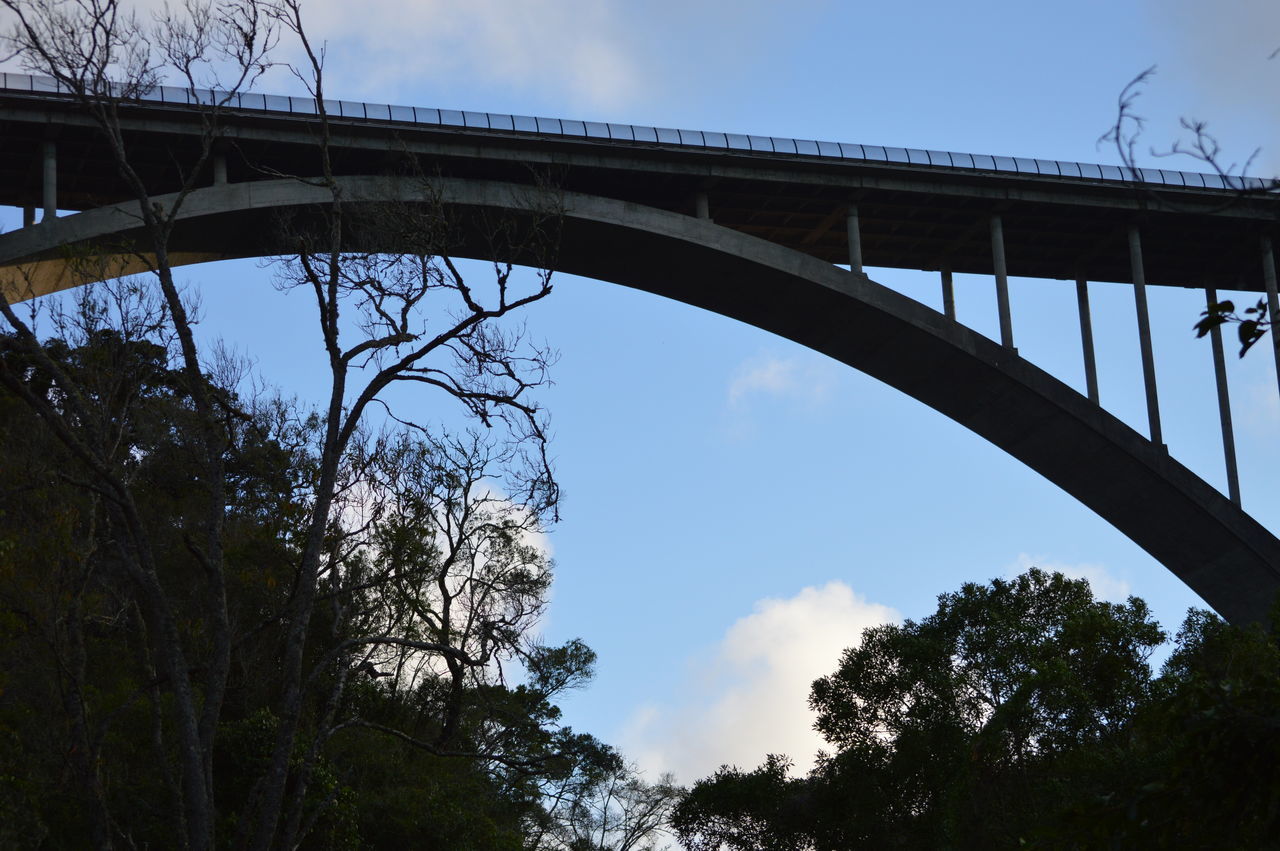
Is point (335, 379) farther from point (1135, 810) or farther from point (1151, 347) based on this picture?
point (1151, 347)

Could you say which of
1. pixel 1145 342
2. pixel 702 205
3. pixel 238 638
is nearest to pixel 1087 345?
pixel 1145 342

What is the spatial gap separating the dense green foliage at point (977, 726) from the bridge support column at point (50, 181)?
15.1 meters

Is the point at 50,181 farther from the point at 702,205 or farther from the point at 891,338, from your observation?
the point at 891,338

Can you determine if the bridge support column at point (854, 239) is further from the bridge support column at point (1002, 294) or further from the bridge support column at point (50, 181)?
the bridge support column at point (50, 181)

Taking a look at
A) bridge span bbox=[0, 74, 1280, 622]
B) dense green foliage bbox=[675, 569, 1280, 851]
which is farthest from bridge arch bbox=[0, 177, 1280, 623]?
dense green foliage bbox=[675, 569, 1280, 851]

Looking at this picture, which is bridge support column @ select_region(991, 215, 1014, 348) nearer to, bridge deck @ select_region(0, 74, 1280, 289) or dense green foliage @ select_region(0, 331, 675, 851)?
bridge deck @ select_region(0, 74, 1280, 289)

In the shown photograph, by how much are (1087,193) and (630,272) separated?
358 inches

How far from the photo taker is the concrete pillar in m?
27.6

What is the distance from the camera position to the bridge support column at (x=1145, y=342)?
91.3 ft

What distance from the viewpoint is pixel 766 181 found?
2780cm

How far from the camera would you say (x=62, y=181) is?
26641mm

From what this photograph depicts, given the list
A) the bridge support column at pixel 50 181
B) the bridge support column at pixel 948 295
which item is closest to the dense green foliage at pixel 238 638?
the bridge support column at pixel 50 181

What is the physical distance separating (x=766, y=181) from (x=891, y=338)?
378cm

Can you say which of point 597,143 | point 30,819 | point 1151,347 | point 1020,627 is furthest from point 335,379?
point 1151,347
